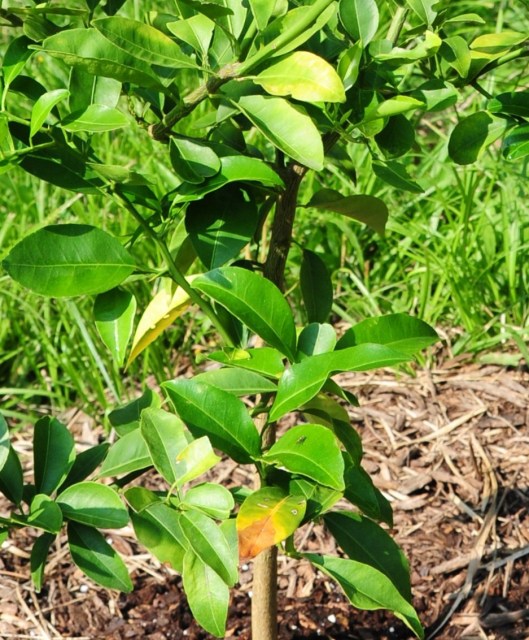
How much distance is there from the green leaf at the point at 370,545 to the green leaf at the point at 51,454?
328 mm

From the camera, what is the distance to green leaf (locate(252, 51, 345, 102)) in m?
0.82

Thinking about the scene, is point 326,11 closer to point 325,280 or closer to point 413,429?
point 325,280

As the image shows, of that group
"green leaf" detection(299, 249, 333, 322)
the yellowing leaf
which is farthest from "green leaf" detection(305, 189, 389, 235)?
the yellowing leaf

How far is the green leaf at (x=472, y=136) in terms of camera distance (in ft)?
3.35

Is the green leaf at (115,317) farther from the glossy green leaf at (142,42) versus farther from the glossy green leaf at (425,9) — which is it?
the glossy green leaf at (425,9)

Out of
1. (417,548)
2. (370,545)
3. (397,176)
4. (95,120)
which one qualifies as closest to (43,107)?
(95,120)

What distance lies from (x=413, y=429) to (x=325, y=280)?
44.0 inches

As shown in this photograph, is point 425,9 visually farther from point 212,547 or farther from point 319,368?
point 212,547

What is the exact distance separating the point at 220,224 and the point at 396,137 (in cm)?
21

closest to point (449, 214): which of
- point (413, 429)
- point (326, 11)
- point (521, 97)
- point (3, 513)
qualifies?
point (413, 429)

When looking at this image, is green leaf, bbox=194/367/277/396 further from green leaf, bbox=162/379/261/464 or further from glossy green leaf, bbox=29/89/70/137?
glossy green leaf, bbox=29/89/70/137

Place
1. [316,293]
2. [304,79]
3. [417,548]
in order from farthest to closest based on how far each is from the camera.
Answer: [417,548] < [316,293] < [304,79]

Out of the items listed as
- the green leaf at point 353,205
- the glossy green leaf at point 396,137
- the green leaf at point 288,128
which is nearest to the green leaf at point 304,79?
the green leaf at point 288,128

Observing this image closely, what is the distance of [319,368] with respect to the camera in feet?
2.87
